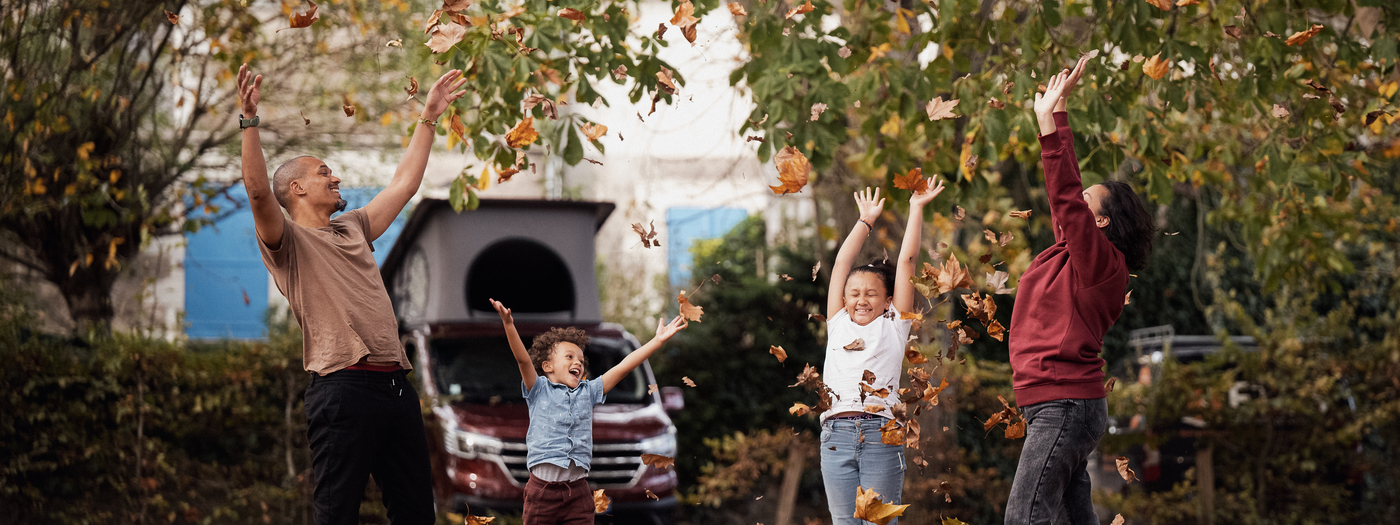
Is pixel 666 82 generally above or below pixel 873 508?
above

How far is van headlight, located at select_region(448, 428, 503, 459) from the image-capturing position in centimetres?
701

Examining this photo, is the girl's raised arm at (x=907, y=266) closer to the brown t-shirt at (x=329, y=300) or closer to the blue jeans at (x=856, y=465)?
the blue jeans at (x=856, y=465)

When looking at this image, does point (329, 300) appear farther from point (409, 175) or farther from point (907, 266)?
point (907, 266)

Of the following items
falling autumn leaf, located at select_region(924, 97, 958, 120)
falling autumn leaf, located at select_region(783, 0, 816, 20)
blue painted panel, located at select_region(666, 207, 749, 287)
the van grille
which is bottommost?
the van grille

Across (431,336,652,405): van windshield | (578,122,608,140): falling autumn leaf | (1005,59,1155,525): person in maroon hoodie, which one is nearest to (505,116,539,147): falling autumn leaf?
(578,122,608,140): falling autumn leaf

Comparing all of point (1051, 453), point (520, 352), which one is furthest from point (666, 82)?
point (1051, 453)

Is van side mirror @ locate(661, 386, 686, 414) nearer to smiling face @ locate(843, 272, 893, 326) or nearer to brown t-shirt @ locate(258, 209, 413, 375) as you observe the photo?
smiling face @ locate(843, 272, 893, 326)

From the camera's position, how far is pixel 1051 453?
3.18 meters

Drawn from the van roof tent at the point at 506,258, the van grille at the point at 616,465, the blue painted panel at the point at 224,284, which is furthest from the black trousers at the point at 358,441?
the blue painted panel at the point at 224,284

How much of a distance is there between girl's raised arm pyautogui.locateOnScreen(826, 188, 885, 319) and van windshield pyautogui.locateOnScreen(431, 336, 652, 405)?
3595mm

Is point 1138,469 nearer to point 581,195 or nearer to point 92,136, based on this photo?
point 92,136

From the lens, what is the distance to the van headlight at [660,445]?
7.39 m

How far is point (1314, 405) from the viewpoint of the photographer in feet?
24.8

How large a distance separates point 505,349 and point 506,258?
85 centimetres
